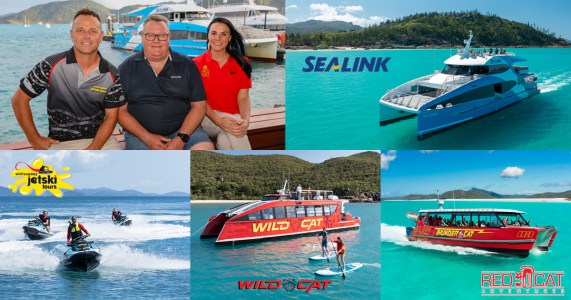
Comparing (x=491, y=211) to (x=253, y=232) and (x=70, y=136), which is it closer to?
(x=253, y=232)

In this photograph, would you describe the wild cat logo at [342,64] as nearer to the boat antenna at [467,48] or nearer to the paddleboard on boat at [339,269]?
the boat antenna at [467,48]

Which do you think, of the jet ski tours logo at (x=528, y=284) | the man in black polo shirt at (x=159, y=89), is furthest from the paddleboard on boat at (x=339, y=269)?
the man in black polo shirt at (x=159, y=89)

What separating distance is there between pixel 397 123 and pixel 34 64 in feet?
13.4

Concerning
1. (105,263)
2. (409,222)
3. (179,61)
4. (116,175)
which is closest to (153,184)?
(116,175)

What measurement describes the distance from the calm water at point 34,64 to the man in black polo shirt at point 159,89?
0.90ft

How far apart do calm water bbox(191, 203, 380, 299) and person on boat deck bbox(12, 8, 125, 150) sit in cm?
161

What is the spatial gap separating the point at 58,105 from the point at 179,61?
131 cm

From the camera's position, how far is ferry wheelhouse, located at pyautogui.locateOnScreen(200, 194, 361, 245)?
6.70 m

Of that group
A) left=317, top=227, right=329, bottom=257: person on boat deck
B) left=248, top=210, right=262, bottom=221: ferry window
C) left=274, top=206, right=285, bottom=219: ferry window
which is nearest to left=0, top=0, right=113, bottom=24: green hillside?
left=248, top=210, right=262, bottom=221: ferry window

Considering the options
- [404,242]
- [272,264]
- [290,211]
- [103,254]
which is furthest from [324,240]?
[103,254]

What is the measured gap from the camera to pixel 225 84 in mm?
6152

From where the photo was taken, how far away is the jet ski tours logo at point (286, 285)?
21.3ft

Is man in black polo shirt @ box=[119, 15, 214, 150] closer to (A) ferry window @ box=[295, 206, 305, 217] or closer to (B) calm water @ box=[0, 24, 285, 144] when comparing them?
(B) calm water @ box=[0, 24, 285, 144]

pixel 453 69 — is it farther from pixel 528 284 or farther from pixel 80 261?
pixel 80 261
